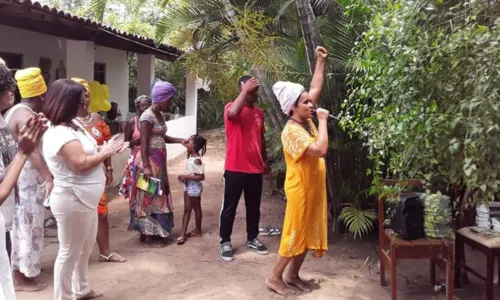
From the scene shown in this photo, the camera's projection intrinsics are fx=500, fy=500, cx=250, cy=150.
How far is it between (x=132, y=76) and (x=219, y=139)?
3670mm

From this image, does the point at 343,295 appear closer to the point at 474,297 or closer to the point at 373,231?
the point at 474,297

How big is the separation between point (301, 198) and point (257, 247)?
1.40 meters

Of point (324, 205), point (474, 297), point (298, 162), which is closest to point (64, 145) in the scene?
point (298, 162)

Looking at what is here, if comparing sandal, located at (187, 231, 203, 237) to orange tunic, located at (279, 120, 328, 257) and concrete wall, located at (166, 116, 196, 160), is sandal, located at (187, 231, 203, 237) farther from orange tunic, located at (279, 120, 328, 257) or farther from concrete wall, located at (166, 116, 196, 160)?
concrete wall, located at (166, 116, 196, 160)

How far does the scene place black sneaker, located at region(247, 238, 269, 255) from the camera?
5.05 metres

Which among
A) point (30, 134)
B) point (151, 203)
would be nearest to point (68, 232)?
point (30, 134)

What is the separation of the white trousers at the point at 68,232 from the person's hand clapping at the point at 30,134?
3.44 ft

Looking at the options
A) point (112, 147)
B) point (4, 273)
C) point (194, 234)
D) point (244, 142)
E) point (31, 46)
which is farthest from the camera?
point (31, 46)

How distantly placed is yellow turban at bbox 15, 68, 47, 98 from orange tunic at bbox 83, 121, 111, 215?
77cm

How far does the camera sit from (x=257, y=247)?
16.7ft

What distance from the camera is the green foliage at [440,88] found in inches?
93.0

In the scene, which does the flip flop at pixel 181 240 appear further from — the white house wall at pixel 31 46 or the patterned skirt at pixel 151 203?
the white house wall at pixel 31 46

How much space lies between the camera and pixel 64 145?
3135mm

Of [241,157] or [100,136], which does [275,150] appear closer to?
[241,157]
